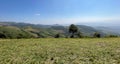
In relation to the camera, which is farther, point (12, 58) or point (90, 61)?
point (12, 58)

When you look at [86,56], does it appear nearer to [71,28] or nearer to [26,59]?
[26,59]

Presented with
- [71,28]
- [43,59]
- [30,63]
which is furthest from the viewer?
[71,28]

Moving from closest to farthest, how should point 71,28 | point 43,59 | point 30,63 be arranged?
point 30,63
point 43,59
point 71,28

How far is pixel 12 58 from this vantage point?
1472 cm

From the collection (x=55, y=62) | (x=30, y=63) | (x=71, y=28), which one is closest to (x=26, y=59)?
(x=30, y=63)

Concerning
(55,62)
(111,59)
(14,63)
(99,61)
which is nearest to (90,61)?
(99,61)

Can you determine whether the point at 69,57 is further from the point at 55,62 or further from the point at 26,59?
the point at 26,59

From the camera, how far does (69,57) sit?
14.9m

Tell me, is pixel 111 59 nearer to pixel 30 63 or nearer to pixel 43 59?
pixel 43 59

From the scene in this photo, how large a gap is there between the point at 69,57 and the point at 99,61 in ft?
9.76

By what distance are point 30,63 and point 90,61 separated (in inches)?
213

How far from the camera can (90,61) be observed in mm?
13578

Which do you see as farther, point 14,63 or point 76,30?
point 76,30

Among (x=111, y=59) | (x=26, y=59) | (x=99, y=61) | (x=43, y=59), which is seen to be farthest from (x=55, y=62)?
(x=111, y=59)
